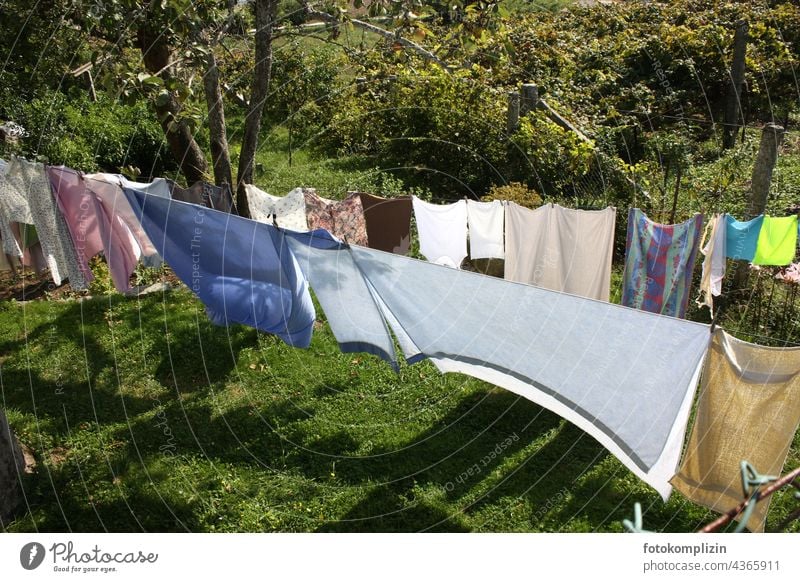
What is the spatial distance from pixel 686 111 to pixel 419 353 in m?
8.82

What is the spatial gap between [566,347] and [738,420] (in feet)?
3.19

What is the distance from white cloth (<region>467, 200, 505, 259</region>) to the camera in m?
6.68

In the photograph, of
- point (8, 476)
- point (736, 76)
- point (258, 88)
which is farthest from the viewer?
point (736, 76)

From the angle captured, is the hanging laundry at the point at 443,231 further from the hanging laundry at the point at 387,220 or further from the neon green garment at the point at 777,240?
the neon green garment at the point at 777,240

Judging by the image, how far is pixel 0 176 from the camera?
5902 millimetres

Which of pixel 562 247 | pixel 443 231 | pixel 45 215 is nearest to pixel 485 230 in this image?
pixel 443 231

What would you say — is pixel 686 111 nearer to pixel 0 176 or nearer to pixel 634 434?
pixel 634 434

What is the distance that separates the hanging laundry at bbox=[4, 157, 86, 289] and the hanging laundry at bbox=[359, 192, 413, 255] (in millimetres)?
2539

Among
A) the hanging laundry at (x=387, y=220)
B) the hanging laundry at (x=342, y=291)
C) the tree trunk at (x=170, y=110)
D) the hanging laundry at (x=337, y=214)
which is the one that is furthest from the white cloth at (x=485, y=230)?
the tree trunk at (x=170, y=110)

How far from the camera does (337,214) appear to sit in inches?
263

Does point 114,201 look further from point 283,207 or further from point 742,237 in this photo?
point 742,237

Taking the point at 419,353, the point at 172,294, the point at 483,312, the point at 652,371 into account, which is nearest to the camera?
the point at 652,371

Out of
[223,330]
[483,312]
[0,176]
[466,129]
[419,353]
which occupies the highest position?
[466,129]

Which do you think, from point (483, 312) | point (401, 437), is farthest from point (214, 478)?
point (483, 312)
